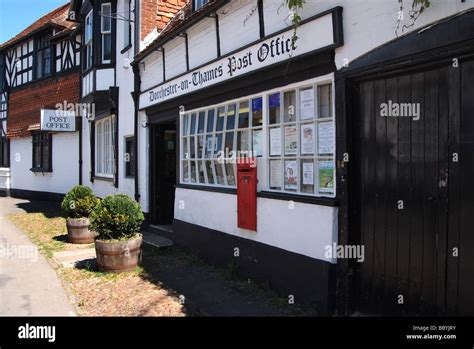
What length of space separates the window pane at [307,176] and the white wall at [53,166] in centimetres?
1253

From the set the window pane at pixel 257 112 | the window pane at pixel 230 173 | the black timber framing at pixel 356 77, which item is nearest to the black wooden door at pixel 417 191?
the black timber framing at pixel 356 77

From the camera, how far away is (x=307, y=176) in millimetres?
5281

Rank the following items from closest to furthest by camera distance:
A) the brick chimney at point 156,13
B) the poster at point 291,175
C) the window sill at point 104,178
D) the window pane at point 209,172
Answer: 1. the poster at point 291,175
2. the window pane at point 209,172
3. the brick chimney at point 156,13
4. the window sill at point 104,178

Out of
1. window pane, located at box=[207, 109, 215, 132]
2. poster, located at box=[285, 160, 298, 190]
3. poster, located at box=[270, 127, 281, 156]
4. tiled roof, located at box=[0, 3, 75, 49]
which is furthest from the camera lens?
tiled roof, located at box=[0, 3, 75, 49]

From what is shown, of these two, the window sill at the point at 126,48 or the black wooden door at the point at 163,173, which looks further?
the window sill at the point at 126,48

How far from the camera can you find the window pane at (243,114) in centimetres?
648

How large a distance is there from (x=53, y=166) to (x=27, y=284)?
477 inches

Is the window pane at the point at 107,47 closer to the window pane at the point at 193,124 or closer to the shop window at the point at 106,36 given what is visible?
the shop window at the point at 106,36

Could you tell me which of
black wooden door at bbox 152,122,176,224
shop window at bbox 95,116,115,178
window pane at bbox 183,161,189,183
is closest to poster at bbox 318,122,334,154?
window pane at bbox 183,161,189,183

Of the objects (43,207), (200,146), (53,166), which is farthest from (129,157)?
(53,166)

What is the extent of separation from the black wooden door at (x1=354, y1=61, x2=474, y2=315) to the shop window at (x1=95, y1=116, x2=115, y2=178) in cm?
949

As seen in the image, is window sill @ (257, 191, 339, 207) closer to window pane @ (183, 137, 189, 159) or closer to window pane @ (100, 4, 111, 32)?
window pane @ (183, 137, 189, 159)

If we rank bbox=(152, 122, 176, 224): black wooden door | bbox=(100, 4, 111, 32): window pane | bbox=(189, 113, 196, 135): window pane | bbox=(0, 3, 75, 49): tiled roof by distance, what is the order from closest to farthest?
1. bbox=(189, 113, 196, 135): window pane
2. bbox=(152, 122, 176, 224): black wooden door
3. bbox=(100, 4, 111, 32): window pane
4. bbox=(0, 3, 75, 49): tiled roof

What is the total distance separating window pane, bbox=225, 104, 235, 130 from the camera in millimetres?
6855
